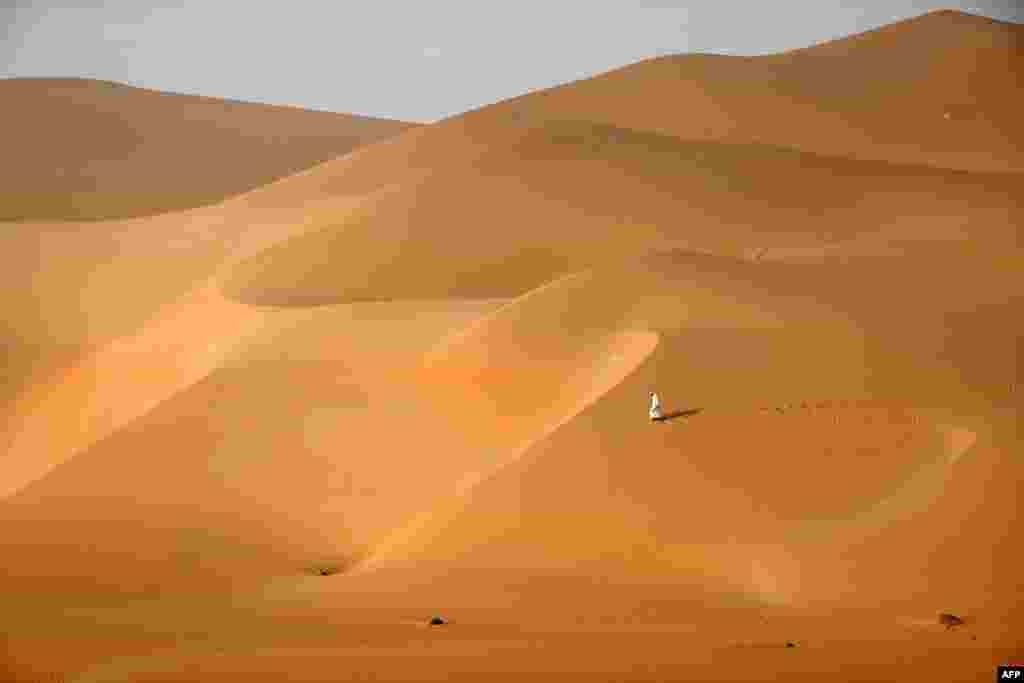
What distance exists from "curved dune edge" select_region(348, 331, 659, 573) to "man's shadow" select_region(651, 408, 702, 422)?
936 millimetres

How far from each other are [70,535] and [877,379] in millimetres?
8516

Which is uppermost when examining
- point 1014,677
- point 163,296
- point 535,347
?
point 163,296

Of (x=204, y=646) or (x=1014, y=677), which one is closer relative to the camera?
(x=1014, y=677)

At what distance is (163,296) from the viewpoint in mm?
26375

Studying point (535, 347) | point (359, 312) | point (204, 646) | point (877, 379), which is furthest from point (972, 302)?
point (204, 646)

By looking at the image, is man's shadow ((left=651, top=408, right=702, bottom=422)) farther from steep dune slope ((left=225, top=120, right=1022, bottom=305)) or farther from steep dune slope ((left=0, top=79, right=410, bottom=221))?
steep dune slope ((left=0, top=79, right=410, bottom=221))

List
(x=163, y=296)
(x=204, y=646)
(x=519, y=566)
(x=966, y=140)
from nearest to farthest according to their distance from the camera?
(x=204, y=646) → (x=519, y=566) → (x=163, y=296) → (x=966, y=140)

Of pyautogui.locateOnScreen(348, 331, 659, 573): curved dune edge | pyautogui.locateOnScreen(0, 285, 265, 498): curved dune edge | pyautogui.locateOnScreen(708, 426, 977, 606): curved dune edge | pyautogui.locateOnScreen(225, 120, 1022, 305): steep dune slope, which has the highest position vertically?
pyautogui.locateOnScreen(225, 120, 1022, 305): steep dune slope

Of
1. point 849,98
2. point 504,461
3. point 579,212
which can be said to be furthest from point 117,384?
point 849,98

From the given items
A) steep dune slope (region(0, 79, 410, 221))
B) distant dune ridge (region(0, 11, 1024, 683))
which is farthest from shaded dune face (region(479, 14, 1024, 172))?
steep dune slope (region(0, 79, 410, 221))

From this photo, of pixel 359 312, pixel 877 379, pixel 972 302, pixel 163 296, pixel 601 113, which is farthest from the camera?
pixel 601 113

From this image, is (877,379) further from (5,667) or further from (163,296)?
(163,296)

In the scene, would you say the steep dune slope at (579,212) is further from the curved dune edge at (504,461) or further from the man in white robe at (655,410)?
the man in white robe at (655,410)

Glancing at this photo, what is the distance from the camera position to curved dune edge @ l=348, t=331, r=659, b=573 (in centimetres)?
1417
